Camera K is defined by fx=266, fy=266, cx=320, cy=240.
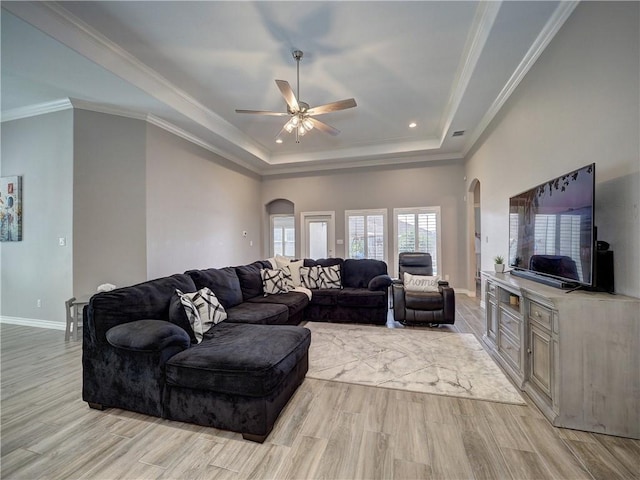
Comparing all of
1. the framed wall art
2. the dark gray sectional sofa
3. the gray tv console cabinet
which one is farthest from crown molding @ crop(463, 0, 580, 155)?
the framed wall art

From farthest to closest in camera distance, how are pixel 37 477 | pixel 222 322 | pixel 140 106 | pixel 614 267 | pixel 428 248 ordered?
pixel 428 248
pixel 140 106
pixel 222 322
pixel 614 267
pixel 37 477

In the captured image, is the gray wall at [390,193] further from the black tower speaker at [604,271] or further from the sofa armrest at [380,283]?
the black tower speaker at [604,271]

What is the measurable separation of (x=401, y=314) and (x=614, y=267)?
2386 millimetres

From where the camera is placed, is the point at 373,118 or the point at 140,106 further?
the point at 373,118

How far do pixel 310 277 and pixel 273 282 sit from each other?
0.70 metres

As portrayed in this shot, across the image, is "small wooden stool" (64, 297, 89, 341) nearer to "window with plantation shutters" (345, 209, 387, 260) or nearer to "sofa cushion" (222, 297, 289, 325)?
"sofa cushion" (222, 297, 289, 325)

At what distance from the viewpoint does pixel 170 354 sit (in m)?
1.91

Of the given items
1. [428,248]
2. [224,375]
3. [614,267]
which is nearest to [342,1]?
[614,267]

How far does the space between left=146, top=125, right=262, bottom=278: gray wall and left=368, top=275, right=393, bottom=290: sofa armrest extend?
10.9 feet

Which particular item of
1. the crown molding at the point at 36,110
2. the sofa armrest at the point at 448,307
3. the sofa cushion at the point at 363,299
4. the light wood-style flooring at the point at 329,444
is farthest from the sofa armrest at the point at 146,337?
the crown molding at the point at 36,110

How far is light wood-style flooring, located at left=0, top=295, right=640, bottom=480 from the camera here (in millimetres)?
1476

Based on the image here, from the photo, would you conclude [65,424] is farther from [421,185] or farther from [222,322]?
[421,185]

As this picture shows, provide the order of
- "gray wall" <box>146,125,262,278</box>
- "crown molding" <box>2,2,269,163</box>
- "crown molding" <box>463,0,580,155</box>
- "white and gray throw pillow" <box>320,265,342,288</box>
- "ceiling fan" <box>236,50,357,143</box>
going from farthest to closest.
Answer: "white and gray throw pillow" <box>320,265,342,288</box> < "gray wall" <box>146,125,262,278</box> < "ceiling fan" <box>236,50,357,143</box> < "crown molding" <box>2,2,269,163</box> < "crown molding" <box>463,0,580,155</box>

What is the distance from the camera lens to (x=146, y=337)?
183 cm
